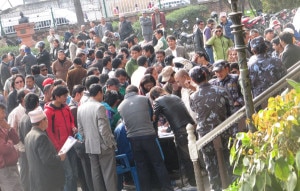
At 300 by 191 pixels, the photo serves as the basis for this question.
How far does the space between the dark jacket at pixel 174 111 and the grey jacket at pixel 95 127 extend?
770 mm

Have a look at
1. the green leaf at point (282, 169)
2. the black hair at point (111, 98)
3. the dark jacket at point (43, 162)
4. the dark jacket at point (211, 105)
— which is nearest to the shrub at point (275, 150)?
the green leaf at point (282, 169)

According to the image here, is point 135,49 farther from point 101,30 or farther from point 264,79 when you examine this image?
point 101,30

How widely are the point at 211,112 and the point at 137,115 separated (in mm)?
1429

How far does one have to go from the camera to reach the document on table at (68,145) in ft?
30.4

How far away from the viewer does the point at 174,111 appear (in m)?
9.67

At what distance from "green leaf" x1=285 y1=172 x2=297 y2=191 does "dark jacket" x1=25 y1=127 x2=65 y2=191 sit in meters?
4.99

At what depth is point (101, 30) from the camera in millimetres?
24484

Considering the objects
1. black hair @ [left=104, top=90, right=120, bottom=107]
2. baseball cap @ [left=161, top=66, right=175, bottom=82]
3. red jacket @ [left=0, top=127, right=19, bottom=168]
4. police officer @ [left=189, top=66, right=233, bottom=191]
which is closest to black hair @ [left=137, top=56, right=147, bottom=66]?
baseball cap @ [left=161, top=66, right=175, bottom=82]

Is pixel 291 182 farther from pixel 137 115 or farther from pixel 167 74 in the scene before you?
pixel 167 74

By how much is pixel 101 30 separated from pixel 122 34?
1.76 meters

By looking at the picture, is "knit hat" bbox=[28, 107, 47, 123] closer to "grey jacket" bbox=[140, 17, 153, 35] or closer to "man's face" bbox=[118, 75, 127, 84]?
"man's face" bbox=[118, 75, 127, 84]

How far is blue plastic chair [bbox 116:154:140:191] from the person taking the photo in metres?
10.2

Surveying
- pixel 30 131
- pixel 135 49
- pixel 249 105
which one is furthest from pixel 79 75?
pixel 249 105

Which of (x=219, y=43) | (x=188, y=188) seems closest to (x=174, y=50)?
(x=219, y=43)
